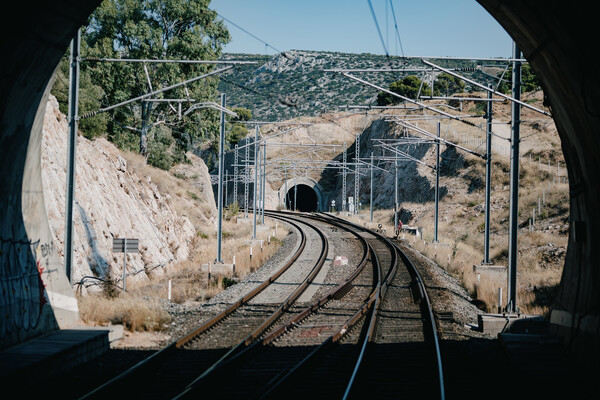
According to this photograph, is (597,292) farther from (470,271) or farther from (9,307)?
(470,271)

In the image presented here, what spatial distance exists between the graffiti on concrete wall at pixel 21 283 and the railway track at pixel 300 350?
240cm

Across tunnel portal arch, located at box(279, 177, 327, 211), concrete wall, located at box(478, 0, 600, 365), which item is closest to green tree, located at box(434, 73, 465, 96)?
tunnel portal arch, located at box(279, 177, 327, 211)

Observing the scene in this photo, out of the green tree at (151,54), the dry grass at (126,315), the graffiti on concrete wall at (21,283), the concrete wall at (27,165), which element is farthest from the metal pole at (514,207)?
the green tree at (151,54)

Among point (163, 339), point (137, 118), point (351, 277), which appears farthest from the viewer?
point (137, 118)

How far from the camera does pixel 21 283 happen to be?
1048 centimetres

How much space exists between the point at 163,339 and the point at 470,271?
52.1ft

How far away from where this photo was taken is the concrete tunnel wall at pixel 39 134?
8.40m

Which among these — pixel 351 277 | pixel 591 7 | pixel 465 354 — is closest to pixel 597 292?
pixel 465 354

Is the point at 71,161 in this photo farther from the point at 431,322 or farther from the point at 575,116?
the point at 575,116

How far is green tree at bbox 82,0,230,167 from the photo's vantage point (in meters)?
39.8

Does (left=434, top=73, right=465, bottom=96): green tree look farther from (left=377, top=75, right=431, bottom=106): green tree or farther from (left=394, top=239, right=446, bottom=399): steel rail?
(left=394, top=239, right=446, bottom=399): steel rail

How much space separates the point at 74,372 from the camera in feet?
33.1

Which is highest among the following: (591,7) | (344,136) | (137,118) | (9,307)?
(344,136)

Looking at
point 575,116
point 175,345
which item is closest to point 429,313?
point 175,345
